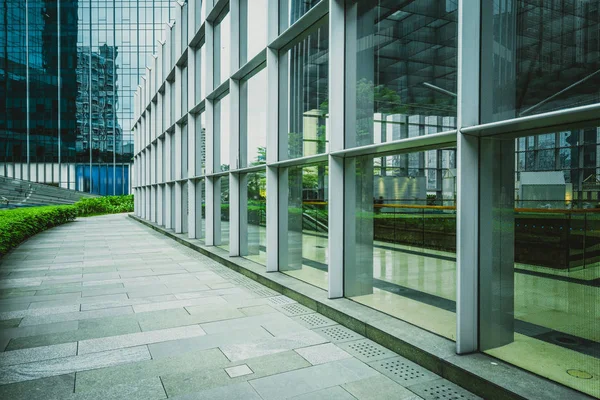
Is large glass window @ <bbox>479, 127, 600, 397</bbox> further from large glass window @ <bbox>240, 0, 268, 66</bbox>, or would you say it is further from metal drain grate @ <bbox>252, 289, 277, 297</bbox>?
large glass window @ <bbox>240, 0, 268, 66</bbox>

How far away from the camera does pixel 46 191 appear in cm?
4028

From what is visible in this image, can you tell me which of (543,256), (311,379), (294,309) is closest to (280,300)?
(294,309)

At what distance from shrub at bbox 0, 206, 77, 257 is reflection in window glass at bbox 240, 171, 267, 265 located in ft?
20.2

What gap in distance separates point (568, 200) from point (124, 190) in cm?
5304

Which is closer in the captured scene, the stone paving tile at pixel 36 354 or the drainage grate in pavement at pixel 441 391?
the drainage grate in pavement at pixel 441 391

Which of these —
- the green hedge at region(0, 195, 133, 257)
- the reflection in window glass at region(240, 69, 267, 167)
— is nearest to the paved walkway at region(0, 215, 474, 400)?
the reflection in window glass at region(240, 69, 267, 167)

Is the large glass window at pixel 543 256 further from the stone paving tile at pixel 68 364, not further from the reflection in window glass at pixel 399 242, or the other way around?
the stone paving tile at pixel 68 364

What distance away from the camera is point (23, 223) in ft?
48.1

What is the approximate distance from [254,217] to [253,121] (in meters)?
2.16

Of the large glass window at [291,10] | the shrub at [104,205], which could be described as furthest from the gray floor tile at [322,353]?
the shrub at [104,205]

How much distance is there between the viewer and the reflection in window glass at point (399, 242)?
5309 millimetres

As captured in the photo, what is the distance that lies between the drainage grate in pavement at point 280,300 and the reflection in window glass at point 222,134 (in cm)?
518

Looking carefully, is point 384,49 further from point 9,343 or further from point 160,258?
point 160,258

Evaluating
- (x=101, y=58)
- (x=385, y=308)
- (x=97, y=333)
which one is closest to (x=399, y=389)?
(x=385, y=308)
